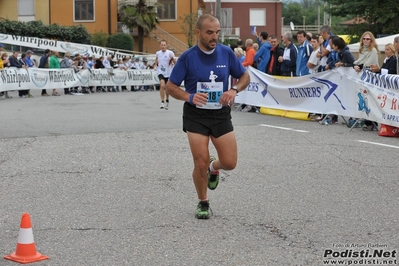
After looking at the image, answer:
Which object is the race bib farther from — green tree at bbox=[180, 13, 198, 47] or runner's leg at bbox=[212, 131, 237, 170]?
green tree at bbox=[180, 13, 198, 47]

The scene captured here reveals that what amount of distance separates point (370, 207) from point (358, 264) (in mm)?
2186

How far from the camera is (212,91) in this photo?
23.2 ft

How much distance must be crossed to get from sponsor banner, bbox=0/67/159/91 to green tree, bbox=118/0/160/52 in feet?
66.8

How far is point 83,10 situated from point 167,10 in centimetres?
688

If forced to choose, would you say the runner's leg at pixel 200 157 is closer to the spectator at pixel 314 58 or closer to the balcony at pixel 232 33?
the spectator at pixel 314 58

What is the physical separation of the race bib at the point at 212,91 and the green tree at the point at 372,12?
31548 mm

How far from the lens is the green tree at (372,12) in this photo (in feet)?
122

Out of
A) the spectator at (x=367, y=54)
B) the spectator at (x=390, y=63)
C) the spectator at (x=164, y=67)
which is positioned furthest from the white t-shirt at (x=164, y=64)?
the spectator at (x=390, y=63)

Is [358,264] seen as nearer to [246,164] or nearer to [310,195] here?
[310,195]

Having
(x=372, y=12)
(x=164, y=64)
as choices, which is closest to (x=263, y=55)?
(x=164, y=64)

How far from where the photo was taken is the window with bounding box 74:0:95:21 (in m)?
61.5

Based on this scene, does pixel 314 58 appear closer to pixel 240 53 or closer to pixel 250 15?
pixel 240 53

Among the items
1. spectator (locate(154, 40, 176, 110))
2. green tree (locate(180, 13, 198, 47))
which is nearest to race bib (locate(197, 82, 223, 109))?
spectator (locate(154, 40, 176, 110))

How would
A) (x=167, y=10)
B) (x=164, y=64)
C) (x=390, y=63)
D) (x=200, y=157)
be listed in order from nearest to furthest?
(x=200, y=157) → (x=390, y=63) → (x=164, y=64) → (x=167, y=10)
